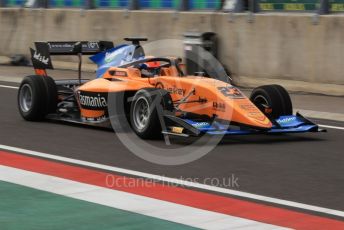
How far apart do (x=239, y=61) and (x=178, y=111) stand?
6.95 meters

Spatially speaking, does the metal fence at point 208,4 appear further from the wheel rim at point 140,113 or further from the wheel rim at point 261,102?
the wheel rim at point 140,113

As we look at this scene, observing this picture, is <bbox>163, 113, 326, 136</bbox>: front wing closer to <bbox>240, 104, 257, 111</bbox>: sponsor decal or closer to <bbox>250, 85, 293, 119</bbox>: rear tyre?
<bbox>240, 104, 257, 111</bbox>: sponsor decal

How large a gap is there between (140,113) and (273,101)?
5.92ft

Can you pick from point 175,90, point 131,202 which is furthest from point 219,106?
point 131,202

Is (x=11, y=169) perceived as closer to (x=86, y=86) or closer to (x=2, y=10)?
(x=86, y=86)

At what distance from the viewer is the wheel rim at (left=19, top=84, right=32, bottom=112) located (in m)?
12.0

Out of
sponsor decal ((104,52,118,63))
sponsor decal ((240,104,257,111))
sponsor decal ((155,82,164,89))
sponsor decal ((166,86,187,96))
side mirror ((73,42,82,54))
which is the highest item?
side mirror ((73,42,82,54))

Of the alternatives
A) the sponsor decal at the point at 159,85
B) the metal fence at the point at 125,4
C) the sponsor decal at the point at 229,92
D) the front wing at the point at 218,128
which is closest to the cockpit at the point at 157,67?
the sponsor decal at the point at 159,85

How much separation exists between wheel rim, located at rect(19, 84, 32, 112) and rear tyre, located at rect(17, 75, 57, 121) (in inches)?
0.9

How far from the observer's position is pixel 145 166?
28.7 ft

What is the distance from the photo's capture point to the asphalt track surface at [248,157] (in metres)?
7.70

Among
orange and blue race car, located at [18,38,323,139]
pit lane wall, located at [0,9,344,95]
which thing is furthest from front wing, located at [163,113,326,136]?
pit lane wall, located at [0,9,344,95]

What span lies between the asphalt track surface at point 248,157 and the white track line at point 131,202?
1.00 metres

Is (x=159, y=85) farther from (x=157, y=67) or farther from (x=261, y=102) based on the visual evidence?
(x=261, y=102)
